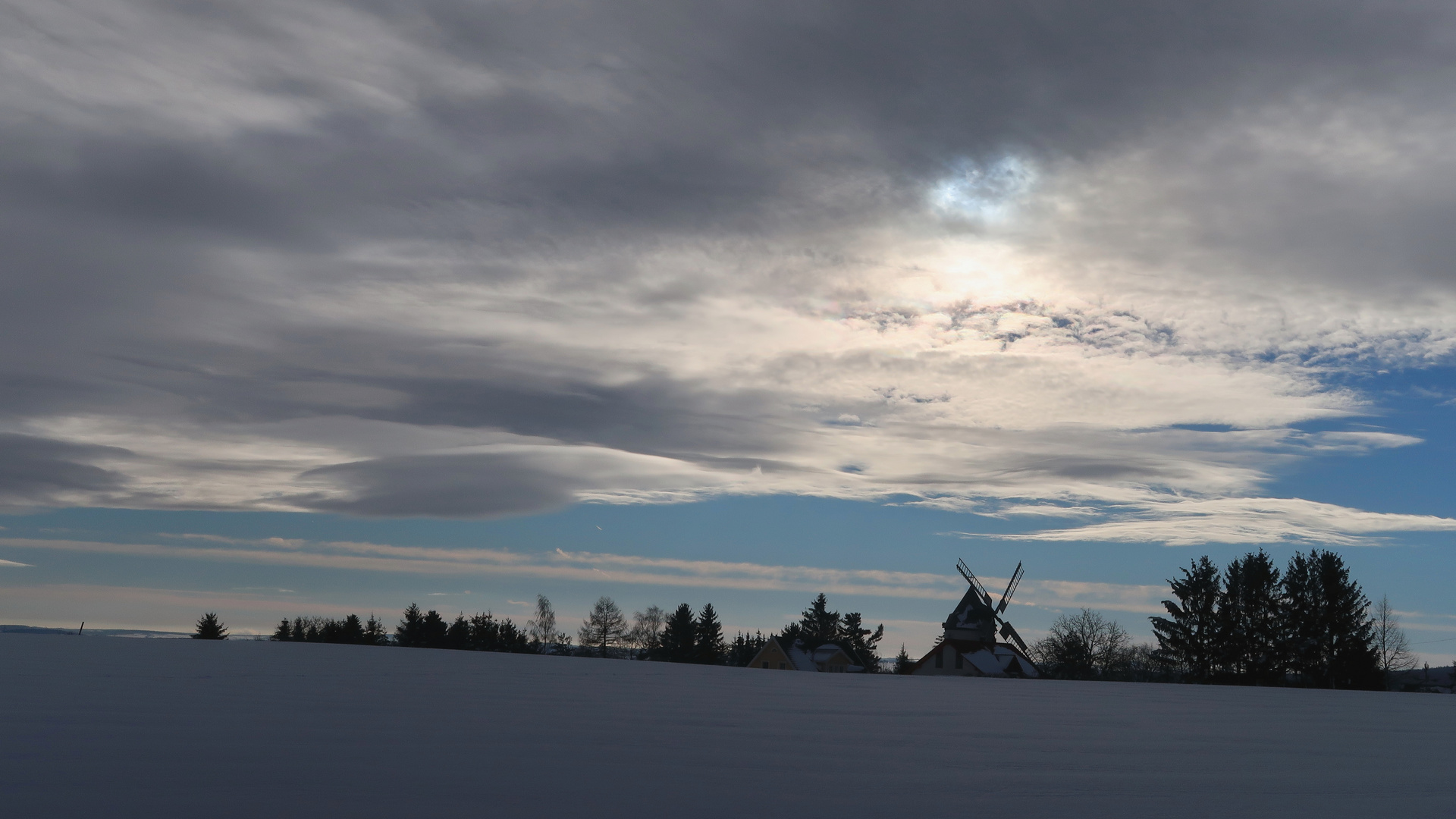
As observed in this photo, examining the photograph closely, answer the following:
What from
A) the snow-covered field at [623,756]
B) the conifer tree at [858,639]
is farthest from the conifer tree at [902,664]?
the snow-covered field at [623,756]

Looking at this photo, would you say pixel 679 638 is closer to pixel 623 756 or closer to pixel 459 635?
pixel 459 635

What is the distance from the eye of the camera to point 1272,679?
293 feet

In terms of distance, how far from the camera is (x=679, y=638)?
5728 inches

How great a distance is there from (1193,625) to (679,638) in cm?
7532

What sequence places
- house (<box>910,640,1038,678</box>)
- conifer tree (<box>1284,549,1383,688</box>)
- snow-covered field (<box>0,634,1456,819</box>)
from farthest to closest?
1. house (<box>910,640,1038,678</box>)
2. conifer tree (<box>1284,549,1383,688</box>)
3. snow-covered field (<box>0,634,1456,819</box>)

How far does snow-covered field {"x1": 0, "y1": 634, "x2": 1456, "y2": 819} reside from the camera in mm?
7020

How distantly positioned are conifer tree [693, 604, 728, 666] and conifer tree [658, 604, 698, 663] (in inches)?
124

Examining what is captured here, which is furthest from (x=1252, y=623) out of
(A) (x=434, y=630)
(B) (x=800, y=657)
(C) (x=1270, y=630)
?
(A) (x=434, y=630)

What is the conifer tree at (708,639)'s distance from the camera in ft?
497

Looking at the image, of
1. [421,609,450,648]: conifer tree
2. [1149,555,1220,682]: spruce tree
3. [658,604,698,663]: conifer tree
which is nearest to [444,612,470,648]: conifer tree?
[421,609,450,648]: conifer tree

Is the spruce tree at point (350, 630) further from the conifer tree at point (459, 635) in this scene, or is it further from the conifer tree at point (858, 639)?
the conifer tree at point (858, 639)

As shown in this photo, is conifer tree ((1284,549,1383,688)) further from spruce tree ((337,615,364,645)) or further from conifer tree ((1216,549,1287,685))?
spruce tree ((337,615,364,645))

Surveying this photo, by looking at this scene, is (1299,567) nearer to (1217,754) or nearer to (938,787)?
(1217,754)

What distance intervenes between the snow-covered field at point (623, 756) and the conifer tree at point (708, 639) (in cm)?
13378
